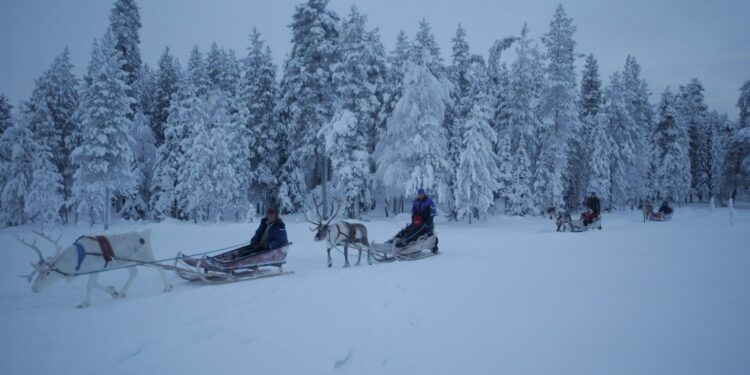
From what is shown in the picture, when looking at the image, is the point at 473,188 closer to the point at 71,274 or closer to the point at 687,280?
the point at 687,280

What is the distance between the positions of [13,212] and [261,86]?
21.1m

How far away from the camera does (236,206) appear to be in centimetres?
3067

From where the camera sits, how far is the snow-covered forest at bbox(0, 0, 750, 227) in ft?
80.3

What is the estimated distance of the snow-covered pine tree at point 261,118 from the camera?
100 ft

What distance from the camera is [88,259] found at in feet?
23.0

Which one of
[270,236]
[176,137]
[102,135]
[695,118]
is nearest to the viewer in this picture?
[270,236]

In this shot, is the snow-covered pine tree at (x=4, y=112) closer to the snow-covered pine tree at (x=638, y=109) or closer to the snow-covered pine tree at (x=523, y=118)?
the snow-covered pine tree at (x=523, y=118)

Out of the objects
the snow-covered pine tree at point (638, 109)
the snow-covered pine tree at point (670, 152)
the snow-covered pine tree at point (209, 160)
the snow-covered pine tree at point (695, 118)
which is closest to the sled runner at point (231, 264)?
the snow-covered pine tree at point (209, 160)

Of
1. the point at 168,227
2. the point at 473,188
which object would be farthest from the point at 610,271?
the point at 168,227

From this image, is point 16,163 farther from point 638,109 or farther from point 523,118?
point 638,109

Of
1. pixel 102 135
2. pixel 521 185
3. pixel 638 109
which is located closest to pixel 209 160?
pixel 102 135

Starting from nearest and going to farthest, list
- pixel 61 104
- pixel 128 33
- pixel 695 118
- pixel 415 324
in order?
pixel 415 324 → pixel 61 104 → pixel 128 33 → pixel 695 118

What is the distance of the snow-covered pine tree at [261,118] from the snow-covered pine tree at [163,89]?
7.51 metres

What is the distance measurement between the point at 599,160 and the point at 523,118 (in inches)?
316
